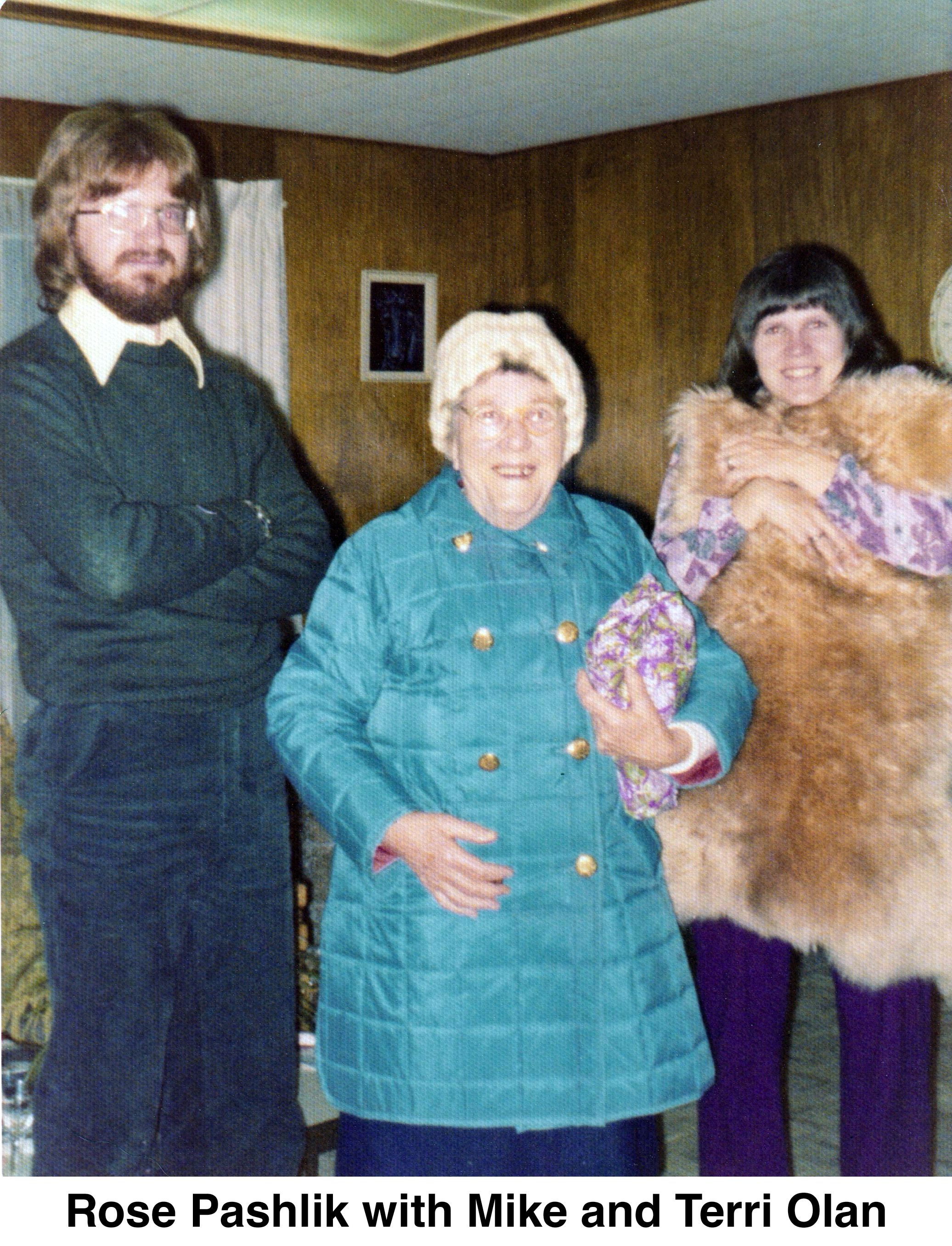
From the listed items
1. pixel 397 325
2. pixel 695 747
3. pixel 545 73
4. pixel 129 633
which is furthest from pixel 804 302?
pixel 397 325

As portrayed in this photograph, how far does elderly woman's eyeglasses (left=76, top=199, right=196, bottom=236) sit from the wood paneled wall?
2.93 metres

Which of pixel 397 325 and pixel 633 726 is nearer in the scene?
pixel 633 726

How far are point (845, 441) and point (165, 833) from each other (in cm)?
117

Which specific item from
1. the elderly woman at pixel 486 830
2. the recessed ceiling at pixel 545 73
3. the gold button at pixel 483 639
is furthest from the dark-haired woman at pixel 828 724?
the recessed ceiling at pixel 545 73

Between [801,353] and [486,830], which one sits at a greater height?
[801,353]

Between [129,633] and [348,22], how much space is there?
271 centimetres

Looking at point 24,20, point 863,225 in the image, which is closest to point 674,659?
point 24,20

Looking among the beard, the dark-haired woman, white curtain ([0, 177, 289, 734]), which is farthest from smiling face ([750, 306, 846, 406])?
white curtain ([0, 177, 289, 734])

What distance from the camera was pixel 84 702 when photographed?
6.13ft

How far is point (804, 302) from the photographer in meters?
2.25

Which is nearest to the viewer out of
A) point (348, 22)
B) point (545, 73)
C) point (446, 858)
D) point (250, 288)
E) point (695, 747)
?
point (446, 858)

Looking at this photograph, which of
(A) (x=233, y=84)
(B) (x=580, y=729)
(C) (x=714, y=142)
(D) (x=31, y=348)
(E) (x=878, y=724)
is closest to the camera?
(B) (x=580, y=729)

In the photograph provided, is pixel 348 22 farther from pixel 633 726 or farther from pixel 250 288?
pixel 633 726
